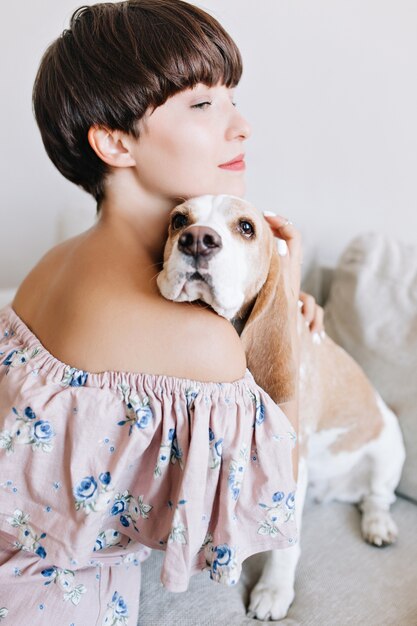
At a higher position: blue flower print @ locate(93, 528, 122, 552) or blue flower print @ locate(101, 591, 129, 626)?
blue flower print @ locate(93, 528, 122, 552)

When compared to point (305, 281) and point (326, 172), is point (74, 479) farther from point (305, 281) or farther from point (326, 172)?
point (326, 172)

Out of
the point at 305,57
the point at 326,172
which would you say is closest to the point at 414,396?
the point at 326,172

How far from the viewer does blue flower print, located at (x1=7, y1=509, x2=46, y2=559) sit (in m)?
1.19

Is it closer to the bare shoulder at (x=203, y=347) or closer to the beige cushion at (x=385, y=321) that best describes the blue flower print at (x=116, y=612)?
the bare shoulder at (x=203, y=347)

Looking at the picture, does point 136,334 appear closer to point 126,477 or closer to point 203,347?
point 203,347

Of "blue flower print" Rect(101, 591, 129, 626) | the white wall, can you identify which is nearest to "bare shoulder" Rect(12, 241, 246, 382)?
Result: "blue flower print" Rect(101, 591, 129, 626)

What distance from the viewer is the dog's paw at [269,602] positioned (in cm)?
153

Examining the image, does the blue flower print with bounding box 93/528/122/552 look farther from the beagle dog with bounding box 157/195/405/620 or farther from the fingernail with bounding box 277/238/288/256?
the fingernail with bounding box 277/238/288/256

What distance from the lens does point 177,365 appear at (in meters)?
1.17

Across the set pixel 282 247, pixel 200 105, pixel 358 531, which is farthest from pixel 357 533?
pixel 200 105

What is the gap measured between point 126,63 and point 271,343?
2.30 ft

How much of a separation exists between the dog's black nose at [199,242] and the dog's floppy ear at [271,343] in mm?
261

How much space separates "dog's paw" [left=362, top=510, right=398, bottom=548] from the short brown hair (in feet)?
4.43

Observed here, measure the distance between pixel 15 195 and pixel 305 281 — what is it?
4.05 ft
